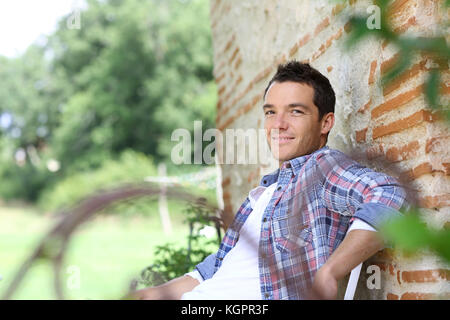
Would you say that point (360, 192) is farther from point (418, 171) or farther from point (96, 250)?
point (96, 250)

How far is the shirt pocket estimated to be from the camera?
1537mm

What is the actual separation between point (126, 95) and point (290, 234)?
59.7 feet

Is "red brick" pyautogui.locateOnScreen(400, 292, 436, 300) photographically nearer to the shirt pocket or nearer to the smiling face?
the shirt pocket

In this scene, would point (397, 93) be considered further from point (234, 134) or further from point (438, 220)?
point (234, 134)

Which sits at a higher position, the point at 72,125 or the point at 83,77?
the point at 83,77

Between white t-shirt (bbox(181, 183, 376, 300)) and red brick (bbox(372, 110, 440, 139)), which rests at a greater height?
red brick (bbox(372, 110, 440, 139))

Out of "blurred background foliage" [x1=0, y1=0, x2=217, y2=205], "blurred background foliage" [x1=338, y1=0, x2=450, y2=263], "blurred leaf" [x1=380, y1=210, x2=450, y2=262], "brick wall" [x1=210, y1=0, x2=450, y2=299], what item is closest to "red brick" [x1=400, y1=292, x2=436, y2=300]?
"brick wall" [x1=210, y1=0, x2=450, y2=299]

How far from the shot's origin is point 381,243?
1330mm

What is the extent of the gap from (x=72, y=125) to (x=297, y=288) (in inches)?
732

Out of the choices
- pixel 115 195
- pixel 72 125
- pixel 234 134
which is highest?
pixel 72 125

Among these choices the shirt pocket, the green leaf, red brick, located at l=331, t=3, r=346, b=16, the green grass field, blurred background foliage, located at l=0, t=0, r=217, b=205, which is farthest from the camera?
blurred background foliage, located at l=0, t=0, r=217, b=205

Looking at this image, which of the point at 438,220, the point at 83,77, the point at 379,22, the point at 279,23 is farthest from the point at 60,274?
the point at 83,77

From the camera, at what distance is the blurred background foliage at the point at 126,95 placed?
61.1ft

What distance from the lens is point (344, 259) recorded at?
1253mm
